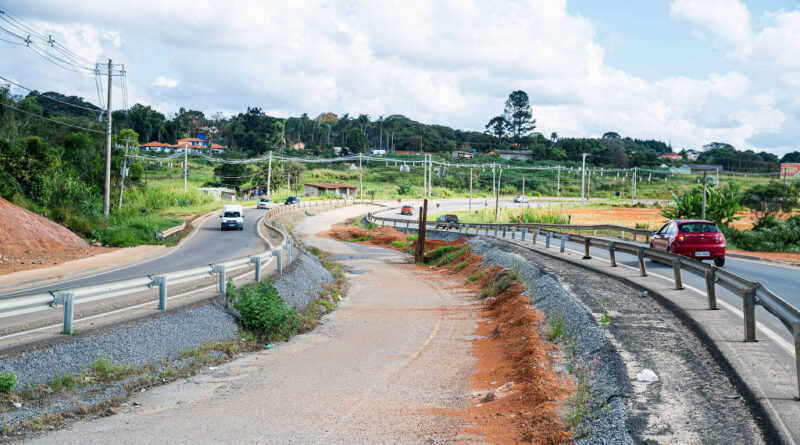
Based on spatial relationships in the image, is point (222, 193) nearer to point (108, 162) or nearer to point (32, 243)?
point (108, 162)

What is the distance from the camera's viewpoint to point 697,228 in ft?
66.1

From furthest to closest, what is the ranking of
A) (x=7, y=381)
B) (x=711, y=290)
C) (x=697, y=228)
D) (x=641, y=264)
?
(x=697, y=228)
(x=641, y=264)
(x=711, y=290)
(x=7, y=381)

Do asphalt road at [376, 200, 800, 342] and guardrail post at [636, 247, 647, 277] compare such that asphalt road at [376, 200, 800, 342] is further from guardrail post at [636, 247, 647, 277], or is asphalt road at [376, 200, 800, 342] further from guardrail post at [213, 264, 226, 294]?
guardrail post at [213, 264, 226, 294]

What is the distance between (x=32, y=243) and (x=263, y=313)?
19.3 metres

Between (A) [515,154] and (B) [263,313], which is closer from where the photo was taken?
(B) [263,313]

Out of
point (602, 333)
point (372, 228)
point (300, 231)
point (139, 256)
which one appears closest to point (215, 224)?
point (300, 231)

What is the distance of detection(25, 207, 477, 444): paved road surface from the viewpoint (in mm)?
7430

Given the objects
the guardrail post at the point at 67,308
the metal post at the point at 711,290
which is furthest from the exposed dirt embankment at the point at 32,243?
the metal post at the point at 711,290

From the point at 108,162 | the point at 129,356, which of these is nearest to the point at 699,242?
the point at 129,356

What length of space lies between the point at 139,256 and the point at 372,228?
3236 centimetres

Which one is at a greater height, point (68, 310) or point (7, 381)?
point (68, 310)

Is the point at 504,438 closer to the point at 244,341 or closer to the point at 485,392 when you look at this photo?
the point at 485,392

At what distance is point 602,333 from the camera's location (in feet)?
35.1

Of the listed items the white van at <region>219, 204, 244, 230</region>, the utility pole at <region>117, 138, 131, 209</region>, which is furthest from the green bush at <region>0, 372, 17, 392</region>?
the utility pole at <region>117, 138, 131, 209</region>
